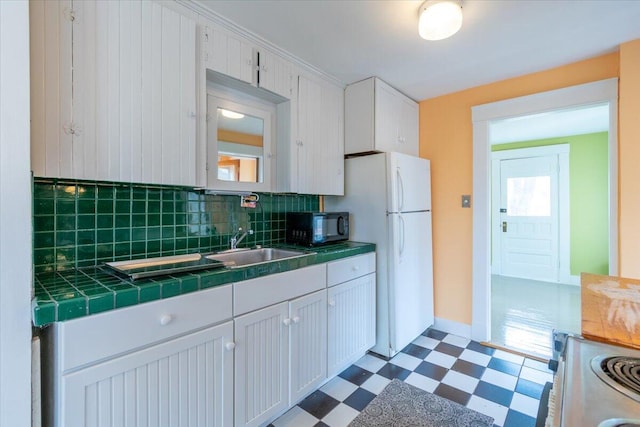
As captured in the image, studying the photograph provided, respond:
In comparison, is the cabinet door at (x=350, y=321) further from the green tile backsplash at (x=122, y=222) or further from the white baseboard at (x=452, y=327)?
the white baseboard at (x=452, y=327)

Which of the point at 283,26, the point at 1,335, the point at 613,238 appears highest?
the point at 283,26

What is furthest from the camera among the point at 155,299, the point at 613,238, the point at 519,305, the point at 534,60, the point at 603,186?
the point at 603,186

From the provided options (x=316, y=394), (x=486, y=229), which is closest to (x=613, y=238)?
(x=486, y=229)

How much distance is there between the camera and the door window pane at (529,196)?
4.66 meters

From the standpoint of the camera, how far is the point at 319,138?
241cm

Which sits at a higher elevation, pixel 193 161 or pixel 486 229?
pixel 193 161

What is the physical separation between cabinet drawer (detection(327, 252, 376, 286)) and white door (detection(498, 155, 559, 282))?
152 inches

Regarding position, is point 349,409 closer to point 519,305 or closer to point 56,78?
point 56,78

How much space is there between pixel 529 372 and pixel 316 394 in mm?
1613

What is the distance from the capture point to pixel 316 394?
75.5 inches

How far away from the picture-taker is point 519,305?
11.8 feet

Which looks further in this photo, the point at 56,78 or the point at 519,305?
Result: the point at 519,305

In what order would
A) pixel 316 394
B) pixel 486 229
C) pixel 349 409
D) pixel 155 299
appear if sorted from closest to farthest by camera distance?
pixel 155 299, pixel 349 409, pixel 316 394, pixel 486 229

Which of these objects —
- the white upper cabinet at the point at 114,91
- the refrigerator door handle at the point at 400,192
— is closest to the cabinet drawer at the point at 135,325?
the white upper cabinet at the point at 114,91
